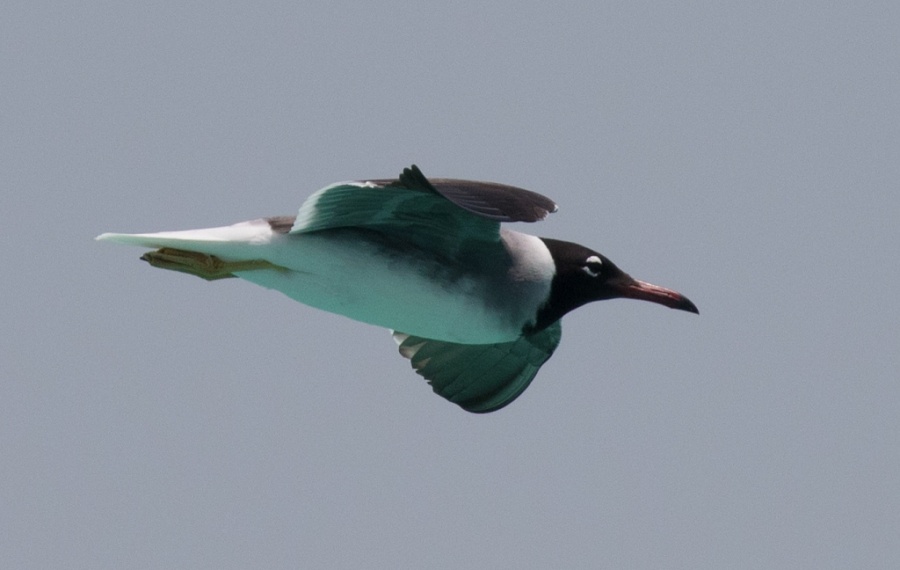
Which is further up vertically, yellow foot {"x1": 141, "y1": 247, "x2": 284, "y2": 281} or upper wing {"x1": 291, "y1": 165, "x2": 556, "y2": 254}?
upper wing {"x1": 291, "y1": 165, "x2": 556, "y2": 254}

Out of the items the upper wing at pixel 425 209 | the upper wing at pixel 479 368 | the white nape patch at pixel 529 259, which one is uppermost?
the upper wing at pixel 425 209

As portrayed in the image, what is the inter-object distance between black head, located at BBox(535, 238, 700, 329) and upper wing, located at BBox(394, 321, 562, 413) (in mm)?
838

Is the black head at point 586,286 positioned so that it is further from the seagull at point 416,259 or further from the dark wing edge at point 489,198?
the dark wing edge at point 489,198

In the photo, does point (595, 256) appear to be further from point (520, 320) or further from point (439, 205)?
point (439, 205)

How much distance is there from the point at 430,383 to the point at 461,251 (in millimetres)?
1873

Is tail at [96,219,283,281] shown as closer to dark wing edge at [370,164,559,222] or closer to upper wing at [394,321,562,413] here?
dark wing edge at [370,164,559,222]

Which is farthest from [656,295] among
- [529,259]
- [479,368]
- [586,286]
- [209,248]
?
[209,248]

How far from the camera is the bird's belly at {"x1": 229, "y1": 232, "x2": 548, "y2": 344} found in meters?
11.2

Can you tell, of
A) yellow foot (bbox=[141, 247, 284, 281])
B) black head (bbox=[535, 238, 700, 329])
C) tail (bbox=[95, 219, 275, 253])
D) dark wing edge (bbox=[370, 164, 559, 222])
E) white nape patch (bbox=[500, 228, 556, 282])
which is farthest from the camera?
black head (bbox=[535, 238, 700, 329])

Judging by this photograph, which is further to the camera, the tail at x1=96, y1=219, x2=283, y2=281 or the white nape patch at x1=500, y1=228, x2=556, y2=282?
the white nape patch at x1=500, y1=228, x2=556, y2=282

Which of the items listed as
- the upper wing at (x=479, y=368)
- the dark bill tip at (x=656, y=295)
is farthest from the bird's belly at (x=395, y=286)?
the upper wing at (x=479, y=368)

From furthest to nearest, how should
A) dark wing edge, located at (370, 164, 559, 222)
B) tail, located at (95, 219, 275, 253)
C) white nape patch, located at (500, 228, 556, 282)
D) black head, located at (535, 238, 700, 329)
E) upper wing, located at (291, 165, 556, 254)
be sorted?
black head, located at (535, 238, 700, 329), white nape patch, located at (500, 228, 556, 282), tail, located at (95, 219, 275, 253), upper wing, located at (291, 165, 556, 254), dark wing edge, located at (370, 164, 559, 222)

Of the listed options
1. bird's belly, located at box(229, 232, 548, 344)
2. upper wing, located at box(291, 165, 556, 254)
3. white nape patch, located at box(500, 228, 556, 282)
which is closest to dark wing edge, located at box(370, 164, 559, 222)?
upper wing, located at box(291, 165, 556, 254)

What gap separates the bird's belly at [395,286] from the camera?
11180 millimetres
